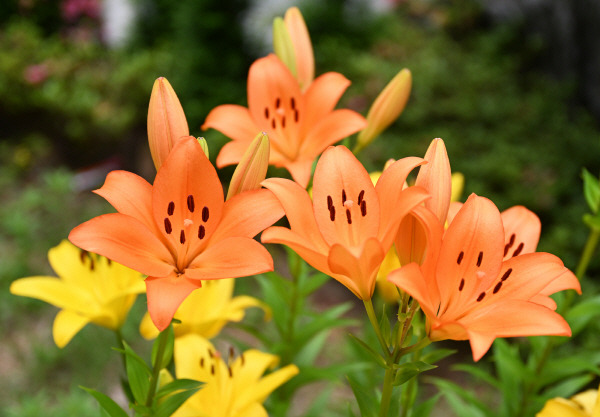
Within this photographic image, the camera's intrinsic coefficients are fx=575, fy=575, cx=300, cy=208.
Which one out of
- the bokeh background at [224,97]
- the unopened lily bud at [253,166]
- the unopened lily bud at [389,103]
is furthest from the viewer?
the bokeh background at [224,97]

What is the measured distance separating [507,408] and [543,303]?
1.47 ft

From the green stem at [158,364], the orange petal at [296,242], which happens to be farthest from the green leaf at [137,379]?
the orange petal at [296,242]

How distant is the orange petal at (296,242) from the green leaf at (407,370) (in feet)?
0.37

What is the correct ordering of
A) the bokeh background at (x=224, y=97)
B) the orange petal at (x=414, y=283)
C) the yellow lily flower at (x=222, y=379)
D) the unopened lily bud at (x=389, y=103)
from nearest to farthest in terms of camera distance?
the orange petal at (x=414, y=283)
the yellow lily flower at (x=222, y=379)
the unopened lily bud at (x=389, y=103)
the bokeh background at (x=224, y=97)

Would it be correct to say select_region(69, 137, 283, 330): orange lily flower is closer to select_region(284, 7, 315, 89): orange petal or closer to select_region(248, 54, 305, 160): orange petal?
select_region(248, 54, 305, 160): orange petal

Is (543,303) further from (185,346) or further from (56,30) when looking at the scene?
(56,30)

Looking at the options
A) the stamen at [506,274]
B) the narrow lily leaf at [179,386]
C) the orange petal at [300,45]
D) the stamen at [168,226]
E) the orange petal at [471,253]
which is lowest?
the narrow lily leaf at [179,386]

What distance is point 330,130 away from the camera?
0.73 metres

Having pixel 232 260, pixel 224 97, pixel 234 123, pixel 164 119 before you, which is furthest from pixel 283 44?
pixel 224 97

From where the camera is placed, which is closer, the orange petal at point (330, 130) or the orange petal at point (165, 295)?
the orange petal at point (165, 295)

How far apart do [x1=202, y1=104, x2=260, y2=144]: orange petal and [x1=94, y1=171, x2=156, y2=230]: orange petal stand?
7.8 inches

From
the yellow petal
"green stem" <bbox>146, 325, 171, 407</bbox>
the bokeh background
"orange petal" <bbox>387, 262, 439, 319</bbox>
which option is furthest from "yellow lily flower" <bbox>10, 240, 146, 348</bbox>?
the bokeh background

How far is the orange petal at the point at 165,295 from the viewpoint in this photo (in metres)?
0.47

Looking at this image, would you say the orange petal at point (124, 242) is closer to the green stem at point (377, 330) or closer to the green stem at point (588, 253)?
the green stem at point (377, 330)
